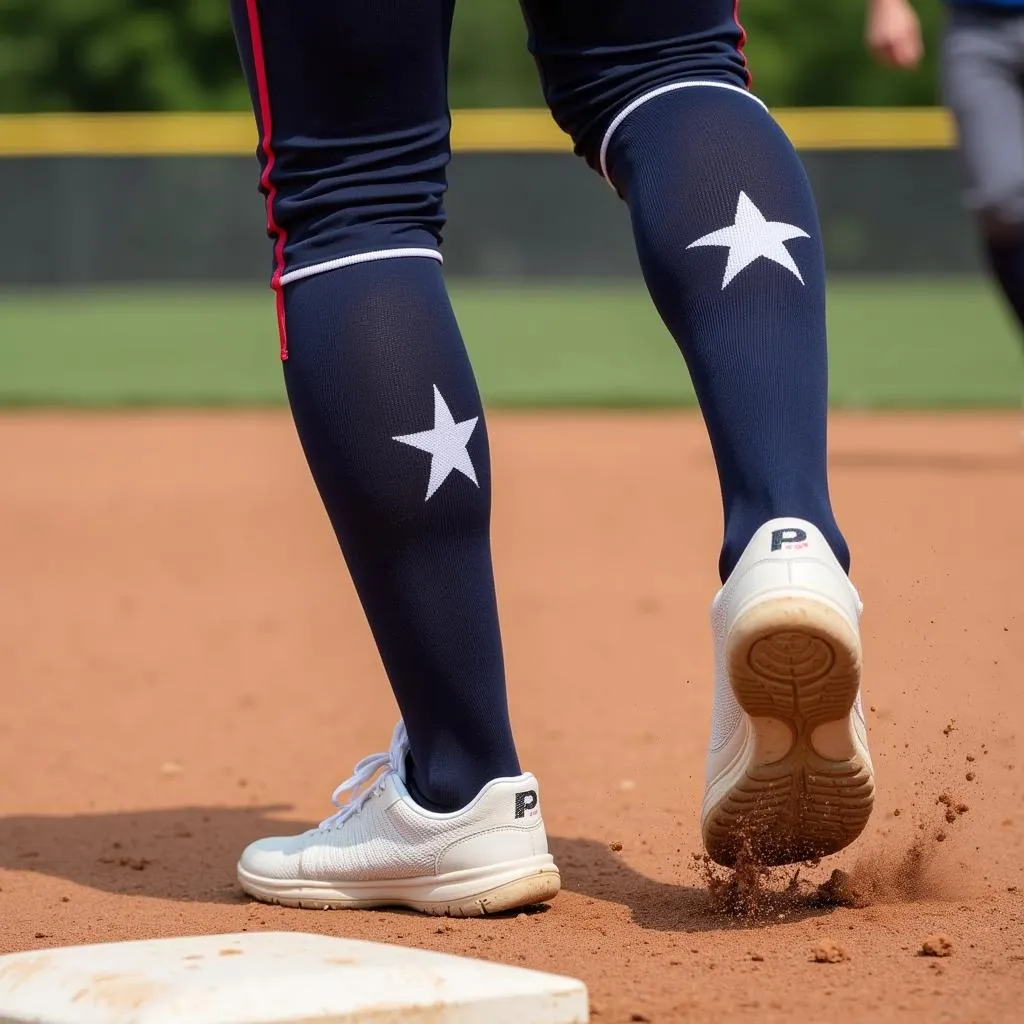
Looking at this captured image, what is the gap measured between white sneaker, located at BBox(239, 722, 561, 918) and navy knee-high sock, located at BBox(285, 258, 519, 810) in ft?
0.08

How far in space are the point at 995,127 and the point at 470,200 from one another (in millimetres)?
8602

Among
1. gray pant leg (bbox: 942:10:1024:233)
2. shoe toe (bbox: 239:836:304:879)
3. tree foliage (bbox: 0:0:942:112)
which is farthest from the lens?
tree foliage (bbox: 0:0:942:112)

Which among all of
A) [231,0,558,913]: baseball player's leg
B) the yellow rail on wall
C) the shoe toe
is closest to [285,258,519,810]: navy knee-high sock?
[231,0,558,913]: baseball player's leg

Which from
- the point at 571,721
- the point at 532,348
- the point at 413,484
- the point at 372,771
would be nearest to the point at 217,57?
the point at 532,348

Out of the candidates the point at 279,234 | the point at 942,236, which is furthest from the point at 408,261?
the point at 942,236

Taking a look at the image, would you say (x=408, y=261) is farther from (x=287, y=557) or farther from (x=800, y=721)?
(x=287, y=557)

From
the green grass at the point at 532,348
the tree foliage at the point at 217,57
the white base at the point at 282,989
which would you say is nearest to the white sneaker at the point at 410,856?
the white base at the point at 282,989

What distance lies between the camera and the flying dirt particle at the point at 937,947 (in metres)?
1.20

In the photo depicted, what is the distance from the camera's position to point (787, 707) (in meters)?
1.18

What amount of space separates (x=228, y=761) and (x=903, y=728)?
0.77 meters

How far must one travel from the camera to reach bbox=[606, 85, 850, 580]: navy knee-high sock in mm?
1254

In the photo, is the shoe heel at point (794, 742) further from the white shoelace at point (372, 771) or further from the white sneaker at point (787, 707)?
the white shoelace at point (372, 771)

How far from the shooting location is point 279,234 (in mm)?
1387

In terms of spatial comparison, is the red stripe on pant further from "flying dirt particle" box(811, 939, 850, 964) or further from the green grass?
the green grass
